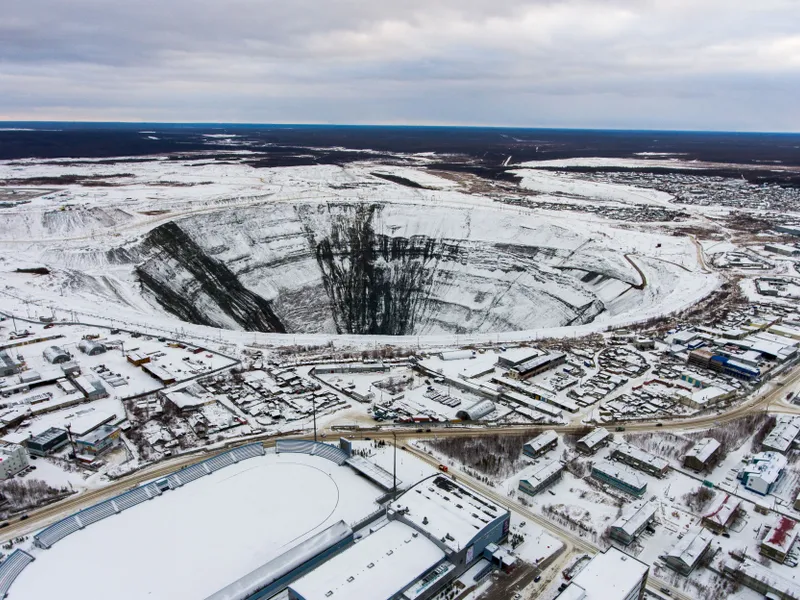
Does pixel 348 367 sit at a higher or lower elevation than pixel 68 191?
lower

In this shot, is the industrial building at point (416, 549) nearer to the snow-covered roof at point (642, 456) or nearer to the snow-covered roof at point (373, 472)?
the snow-covered roof at point (373, 472)

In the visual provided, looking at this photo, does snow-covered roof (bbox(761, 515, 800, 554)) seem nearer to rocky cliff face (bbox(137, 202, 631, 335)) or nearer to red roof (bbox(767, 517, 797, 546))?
red roof (bbox(767, 517, 797, 546))

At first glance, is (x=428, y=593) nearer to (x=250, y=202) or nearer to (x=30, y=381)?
(x=30, y=381)

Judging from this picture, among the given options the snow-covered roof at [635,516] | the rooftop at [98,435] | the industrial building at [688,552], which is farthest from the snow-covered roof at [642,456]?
the rooftop at [98,435]

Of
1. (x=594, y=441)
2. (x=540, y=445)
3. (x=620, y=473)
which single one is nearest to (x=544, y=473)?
(x=540, y=445)

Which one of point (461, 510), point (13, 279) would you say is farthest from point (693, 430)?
point (13, 279)

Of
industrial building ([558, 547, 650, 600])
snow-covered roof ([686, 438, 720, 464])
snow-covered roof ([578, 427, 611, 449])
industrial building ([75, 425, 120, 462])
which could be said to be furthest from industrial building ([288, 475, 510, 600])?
industrial building ([75, 425, 120, 462])
